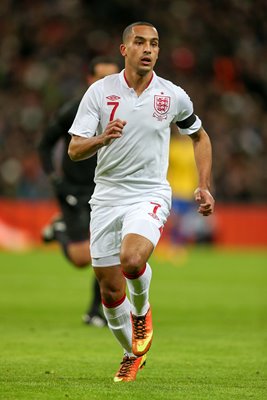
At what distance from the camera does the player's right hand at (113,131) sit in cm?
657

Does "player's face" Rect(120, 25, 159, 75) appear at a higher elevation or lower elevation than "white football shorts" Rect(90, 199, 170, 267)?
higher

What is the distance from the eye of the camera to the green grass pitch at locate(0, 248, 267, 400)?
6.57 m

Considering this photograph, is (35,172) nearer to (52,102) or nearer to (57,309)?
(52,102)

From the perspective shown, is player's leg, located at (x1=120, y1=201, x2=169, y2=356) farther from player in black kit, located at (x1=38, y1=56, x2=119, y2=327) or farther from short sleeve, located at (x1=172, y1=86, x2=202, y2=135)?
player in black kit, located at (x1=38, y1=56, x2=119, y2=327)

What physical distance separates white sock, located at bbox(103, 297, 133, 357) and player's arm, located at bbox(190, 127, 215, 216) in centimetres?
89

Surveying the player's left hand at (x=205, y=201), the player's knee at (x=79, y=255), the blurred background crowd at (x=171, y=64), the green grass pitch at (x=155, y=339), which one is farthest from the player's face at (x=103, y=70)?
the blurred background crowd at (x=171, y=64)

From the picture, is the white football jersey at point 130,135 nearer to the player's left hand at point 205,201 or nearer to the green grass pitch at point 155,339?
the player's left hand at point 205,201

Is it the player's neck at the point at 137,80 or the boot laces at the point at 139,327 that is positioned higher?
the player's neck at the point at 137,80

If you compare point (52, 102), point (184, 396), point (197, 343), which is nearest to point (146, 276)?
point (184, 396)

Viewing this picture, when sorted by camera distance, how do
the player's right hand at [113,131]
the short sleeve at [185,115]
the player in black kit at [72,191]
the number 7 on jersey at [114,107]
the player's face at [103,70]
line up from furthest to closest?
the player in black kit at [72,191], the player's face at [103,70], the short sleeve at [185,115], the number 7 on jersey at [114,107], the player's right hand at [113,131]

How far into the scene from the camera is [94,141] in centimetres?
669

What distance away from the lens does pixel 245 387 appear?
6.71 meters

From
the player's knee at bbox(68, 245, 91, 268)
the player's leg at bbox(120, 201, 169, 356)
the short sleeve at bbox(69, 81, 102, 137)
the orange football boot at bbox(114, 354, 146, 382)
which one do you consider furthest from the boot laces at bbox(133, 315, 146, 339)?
the player's knee at bbox(68, 245, 91, 268)

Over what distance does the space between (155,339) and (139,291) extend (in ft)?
10.1
